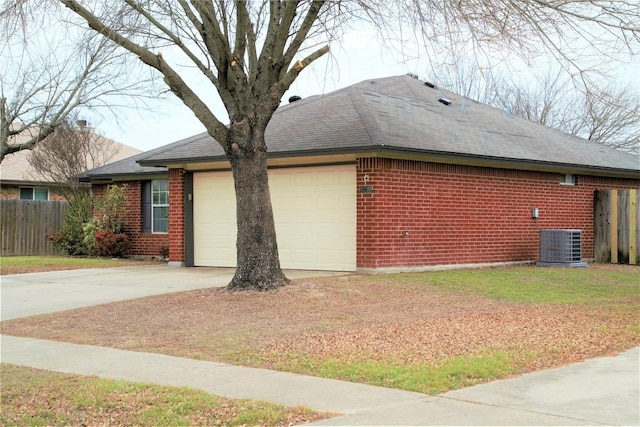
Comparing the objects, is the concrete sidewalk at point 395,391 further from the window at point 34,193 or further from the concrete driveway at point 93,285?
the window at point 34,193

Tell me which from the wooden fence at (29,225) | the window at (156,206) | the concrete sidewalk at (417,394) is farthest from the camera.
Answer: the wooden fence at (29,225)

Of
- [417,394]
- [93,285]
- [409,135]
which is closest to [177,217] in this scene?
[93,285]

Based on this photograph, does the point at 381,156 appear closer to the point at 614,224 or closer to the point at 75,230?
the point at 614,224

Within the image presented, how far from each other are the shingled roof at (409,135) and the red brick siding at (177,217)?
0.71 metres

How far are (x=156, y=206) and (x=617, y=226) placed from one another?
44.3ft

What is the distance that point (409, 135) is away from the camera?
17.3 m

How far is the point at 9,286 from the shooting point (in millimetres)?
15820

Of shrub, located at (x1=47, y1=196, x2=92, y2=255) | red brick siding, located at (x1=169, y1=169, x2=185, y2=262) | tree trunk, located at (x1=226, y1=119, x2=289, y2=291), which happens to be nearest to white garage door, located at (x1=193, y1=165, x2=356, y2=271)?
red brick siding, located at (x1=169, y1=169, x2=185, y2=262)

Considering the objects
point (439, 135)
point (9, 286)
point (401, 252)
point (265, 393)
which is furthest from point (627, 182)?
point (265, 393)

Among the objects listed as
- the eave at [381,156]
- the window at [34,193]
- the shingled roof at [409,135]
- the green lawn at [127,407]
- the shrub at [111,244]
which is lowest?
the green lawn at [127,407]

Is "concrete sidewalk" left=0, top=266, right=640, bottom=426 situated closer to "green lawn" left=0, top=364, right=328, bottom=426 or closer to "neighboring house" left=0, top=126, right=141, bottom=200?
"green lawn" left=0, top=364, right=328, bottom=426

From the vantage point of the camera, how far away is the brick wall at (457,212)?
1641cm

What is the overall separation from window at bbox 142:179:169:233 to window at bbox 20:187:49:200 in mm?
11620

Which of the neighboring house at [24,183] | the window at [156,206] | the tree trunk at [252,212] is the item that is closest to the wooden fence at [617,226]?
the tree trunk at [252,212]
